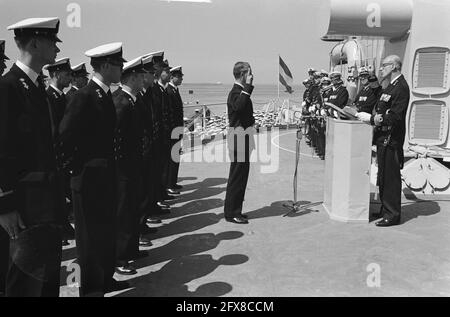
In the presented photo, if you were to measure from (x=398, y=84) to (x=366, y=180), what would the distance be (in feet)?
4.47

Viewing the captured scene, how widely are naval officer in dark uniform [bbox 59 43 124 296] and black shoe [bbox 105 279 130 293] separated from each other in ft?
0.56

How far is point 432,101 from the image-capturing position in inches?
314

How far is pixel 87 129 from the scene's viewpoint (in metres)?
3.43

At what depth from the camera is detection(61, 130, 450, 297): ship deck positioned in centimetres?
390

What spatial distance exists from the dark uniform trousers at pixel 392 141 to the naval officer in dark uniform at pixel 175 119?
133 inches

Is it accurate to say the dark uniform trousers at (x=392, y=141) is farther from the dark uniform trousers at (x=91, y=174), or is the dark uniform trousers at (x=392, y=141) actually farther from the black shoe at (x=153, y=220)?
the dark uniform trousers at (x=91, y=174)

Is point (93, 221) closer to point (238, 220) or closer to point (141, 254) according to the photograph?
point (141, 254)

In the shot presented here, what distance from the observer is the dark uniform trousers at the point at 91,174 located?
339cm

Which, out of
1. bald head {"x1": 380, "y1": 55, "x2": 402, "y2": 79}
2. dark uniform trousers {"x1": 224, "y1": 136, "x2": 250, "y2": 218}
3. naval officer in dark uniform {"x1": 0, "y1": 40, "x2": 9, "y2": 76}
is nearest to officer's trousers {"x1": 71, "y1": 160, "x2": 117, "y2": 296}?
naval officer in dark uniform {"x1": 0, "y1": 40, "x2": 9, "y2": 76}

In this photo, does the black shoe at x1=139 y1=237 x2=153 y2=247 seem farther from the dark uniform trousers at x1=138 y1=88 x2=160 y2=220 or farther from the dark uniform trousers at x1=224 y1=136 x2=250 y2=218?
the dark uniform trousers at x1=224 y1=136 x2=250 y2=218

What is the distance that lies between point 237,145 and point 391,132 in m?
2.10

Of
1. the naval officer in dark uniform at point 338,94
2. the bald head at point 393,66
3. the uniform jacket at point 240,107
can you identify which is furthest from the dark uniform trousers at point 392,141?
the naval officer in dark uniform at point 338,94

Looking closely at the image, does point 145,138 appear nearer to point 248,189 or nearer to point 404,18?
point 248,189

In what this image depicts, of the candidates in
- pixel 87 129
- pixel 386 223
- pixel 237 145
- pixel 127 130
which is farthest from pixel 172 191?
pixel 87 129
